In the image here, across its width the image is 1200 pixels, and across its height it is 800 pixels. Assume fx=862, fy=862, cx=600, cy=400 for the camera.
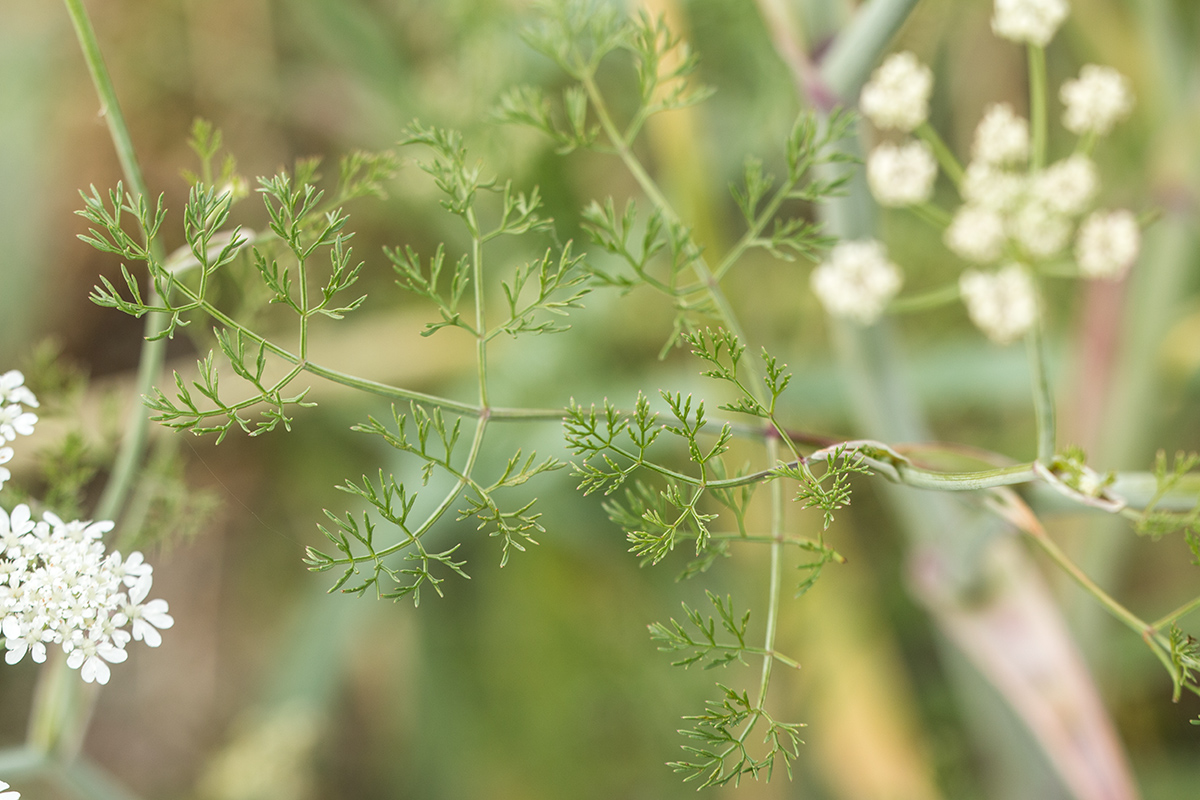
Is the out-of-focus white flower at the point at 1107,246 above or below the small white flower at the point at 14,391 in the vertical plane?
above

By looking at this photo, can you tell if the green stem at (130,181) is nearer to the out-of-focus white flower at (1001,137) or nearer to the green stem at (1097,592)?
the green stem at (1097,592)

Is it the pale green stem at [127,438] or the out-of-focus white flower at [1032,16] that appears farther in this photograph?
the out-of-focus white flower at [1032,16]

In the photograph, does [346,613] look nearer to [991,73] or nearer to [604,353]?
[604,353]

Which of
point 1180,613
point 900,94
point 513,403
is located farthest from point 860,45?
point 513,403

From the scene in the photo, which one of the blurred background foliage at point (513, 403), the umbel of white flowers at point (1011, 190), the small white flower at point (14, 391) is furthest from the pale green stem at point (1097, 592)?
the blurred background foliage at point (513, 403)

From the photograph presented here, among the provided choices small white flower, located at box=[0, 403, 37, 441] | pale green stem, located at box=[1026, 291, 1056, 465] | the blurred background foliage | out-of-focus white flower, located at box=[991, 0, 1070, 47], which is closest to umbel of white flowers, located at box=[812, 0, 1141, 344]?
out-of-focus white flower, located at box=[991, 0, 1070, 47]

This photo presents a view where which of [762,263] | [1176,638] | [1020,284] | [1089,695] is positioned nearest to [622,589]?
[762,263]

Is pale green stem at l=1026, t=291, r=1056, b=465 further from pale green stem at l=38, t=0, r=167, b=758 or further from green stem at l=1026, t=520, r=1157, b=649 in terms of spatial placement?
pale green stem at l=38, t=0, r=167, b=758
